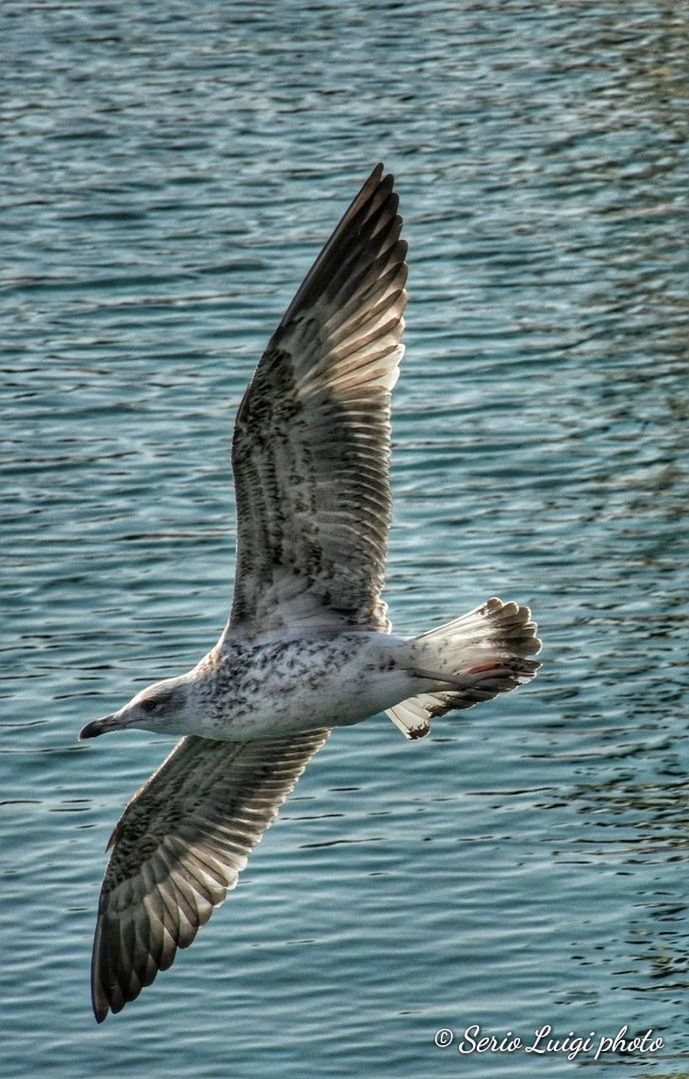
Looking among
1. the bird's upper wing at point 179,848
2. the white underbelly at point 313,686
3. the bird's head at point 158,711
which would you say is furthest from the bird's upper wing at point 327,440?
the bird's upper wing at point 179,848

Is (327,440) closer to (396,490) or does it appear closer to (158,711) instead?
(158,711)

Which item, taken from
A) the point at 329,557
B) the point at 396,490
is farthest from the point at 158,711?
the point at 396,490

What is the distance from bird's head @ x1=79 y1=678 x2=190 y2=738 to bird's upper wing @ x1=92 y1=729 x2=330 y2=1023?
642 millimetres

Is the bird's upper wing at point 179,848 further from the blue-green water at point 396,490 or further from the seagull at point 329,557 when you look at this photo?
the seagull at point 329,557

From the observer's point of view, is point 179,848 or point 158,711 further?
point 179,848

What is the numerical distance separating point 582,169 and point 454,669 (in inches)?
508

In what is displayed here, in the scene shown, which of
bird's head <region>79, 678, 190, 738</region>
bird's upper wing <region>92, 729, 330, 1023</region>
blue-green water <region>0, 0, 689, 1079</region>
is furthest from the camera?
blue-green water <region>0, 0, 689, 1079</region>

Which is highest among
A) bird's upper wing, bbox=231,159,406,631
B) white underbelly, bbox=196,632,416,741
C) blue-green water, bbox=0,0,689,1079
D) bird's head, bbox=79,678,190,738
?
bird's upper wing, bbox=231,159,406,631

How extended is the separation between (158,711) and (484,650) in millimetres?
1183

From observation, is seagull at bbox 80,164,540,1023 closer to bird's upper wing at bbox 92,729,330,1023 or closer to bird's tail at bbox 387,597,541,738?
bird's tail at bbox 387,597,541,738

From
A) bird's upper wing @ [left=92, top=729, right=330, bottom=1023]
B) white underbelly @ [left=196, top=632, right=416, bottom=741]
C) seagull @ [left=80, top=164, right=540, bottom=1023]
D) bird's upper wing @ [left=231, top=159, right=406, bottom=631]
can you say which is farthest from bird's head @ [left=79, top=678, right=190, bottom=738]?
bird's upper wing @ [left=92, top=729, right=330, bottom=1023]

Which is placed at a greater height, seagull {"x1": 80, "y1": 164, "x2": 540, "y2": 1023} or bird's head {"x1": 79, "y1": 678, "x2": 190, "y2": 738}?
seagull {"x1": 80, "y1": 164, "x2": 540, "y2": 1023}

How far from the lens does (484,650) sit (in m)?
8.46

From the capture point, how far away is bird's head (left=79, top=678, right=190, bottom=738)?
8.73 m
